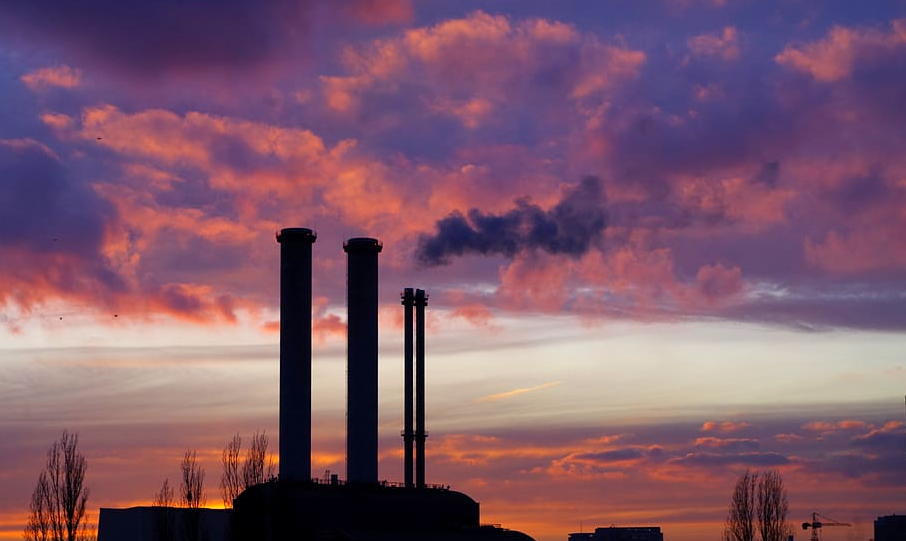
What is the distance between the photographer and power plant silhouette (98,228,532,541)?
3541 inches

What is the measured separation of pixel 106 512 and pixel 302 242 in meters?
23.4

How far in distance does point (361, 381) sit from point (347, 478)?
7.34 metres

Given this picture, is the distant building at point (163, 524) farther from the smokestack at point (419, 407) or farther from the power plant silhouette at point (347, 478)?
the smokestack at point (419, 407)

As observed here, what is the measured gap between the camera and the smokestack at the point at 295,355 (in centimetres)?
9819

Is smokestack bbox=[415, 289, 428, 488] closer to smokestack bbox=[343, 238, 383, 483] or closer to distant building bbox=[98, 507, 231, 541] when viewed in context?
smokestack bbox=[343, 238, 383, 483]

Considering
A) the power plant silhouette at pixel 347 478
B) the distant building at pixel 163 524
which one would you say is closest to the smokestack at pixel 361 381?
the power plant silhouette at pixel 347 478

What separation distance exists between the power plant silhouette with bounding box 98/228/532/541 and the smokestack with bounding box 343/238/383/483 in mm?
74

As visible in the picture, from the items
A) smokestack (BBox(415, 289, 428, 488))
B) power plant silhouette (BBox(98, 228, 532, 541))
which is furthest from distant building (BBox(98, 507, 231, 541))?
smokestack (BBox(415, 289, 428, 488))

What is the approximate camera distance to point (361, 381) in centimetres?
10312

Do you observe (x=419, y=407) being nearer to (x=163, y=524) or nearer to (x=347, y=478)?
(x=347, y=478)

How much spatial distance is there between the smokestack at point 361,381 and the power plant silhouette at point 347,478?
7 centimetres

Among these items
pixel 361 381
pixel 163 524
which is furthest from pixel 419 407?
pixel 163 524

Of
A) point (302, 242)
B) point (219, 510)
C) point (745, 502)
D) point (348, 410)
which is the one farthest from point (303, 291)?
point (745, 502)

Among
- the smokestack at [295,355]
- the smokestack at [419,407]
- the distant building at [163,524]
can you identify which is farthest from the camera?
the smokestack at [419,407]
